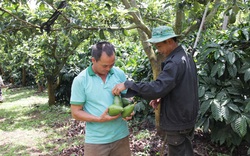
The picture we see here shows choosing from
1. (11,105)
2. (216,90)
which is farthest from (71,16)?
(11,105)

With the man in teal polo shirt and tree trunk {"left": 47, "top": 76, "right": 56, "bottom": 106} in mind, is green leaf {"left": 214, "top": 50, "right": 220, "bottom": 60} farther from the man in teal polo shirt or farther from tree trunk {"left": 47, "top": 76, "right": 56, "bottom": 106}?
tree trunk {"left": 47, "top": 76, "right": 56, "bottom": 106}

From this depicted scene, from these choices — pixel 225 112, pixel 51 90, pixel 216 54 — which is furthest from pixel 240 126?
pixel 51 90

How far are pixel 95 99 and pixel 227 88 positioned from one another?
186cm

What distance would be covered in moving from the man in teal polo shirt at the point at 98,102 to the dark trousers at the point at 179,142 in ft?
1.41

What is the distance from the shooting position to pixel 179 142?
7.09ft

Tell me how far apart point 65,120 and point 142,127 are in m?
2.07

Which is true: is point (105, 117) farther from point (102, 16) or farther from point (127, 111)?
point (102, 16)

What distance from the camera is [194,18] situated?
3078 millimetres

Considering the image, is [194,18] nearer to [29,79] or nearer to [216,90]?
[216,90]

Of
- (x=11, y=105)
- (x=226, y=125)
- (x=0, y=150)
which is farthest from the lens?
(x=11, y=105)

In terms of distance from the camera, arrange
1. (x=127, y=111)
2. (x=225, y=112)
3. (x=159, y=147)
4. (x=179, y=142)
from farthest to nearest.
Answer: (x=159, y=147), (x=225, y=112), (x=179, y=142), (x=127, y=111)

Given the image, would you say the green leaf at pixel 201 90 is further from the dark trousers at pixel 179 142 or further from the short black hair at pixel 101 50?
the short black hair at pixel 101 50

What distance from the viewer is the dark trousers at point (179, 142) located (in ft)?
7.02

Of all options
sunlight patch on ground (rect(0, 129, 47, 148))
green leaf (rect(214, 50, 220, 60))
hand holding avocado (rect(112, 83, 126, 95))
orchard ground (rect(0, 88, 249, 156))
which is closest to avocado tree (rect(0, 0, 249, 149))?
green leaf (rect(214, 50, 220, 60))
